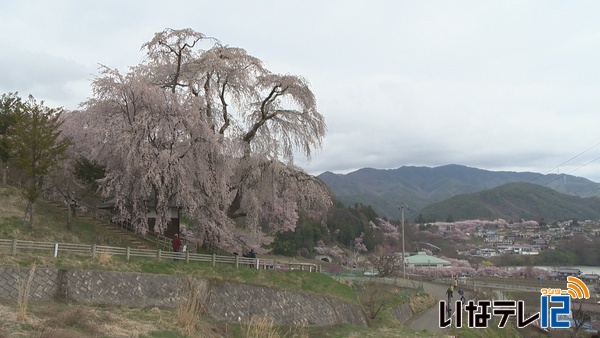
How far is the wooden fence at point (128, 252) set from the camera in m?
17.5

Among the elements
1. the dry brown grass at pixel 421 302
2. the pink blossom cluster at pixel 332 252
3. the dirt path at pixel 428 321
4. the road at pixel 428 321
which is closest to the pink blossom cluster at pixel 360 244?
the pink blossom cluster at pixel 332 252

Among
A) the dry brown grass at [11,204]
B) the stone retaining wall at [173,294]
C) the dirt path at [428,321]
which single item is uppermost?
the dry brown grass at [11,204]

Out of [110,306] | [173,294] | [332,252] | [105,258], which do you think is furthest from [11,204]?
[332,252]

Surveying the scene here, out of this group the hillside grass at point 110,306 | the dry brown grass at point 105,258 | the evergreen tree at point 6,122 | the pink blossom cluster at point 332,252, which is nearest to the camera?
the hillside grass at point 110,306

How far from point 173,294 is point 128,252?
2.89 metres

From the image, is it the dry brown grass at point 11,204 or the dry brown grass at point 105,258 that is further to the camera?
the dry brown grass at point 11,204

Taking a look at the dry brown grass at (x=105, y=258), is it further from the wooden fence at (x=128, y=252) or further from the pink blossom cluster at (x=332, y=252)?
the pink blossom cluster at (x=332, y=252)

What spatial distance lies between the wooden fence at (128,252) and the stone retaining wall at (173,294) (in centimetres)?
202

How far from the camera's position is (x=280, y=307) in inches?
876

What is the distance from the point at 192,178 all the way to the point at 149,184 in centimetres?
228

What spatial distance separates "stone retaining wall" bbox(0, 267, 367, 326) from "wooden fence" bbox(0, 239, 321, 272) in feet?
6.62

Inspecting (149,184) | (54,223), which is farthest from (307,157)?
(54,223)

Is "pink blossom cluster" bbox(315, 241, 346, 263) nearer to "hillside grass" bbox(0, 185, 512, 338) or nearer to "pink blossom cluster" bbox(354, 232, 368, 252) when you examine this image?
"pink blossom cluster" bbox(354, 232, 368, 252)

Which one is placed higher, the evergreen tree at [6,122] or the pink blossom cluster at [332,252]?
the evergreen tree at [6,122]
